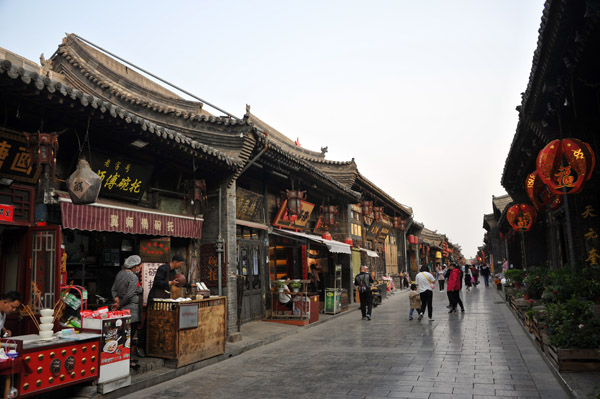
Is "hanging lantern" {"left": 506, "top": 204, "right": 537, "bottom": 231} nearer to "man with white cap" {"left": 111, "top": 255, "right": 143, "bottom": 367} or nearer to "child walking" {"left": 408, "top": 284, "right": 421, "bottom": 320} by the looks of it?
"child walking" {"left": 408, "top": 284, "right": 421, "bottom": 320}

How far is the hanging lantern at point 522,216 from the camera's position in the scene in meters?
12.8

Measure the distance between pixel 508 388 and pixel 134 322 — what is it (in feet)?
17.8

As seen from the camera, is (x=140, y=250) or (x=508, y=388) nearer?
(x=508, y=388)

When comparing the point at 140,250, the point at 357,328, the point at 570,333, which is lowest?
the point at 357,328

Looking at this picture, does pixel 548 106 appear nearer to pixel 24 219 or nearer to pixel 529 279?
pixel 529 279

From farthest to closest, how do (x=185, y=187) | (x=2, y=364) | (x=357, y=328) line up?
(x=357, y=328), (x=185, y=187), (x=2, y=364)

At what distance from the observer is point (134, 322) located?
22.4 ft

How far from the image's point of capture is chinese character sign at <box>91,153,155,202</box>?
7.31m

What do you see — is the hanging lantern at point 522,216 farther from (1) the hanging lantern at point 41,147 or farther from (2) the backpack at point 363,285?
(1) the hanging lantern at point 41,147

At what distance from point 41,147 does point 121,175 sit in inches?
80.2

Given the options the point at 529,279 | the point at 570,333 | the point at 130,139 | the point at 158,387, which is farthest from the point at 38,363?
the point at 529,279

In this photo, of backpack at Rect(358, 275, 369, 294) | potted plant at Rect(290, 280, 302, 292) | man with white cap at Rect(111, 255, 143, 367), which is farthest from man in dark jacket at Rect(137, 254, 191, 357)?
backpack at Rect(358, 275, 369, 294)

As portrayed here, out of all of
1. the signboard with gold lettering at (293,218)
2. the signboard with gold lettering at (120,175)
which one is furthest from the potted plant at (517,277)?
the signboard with gold lettering at (120,175)

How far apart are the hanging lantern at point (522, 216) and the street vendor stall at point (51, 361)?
11.8 metres
